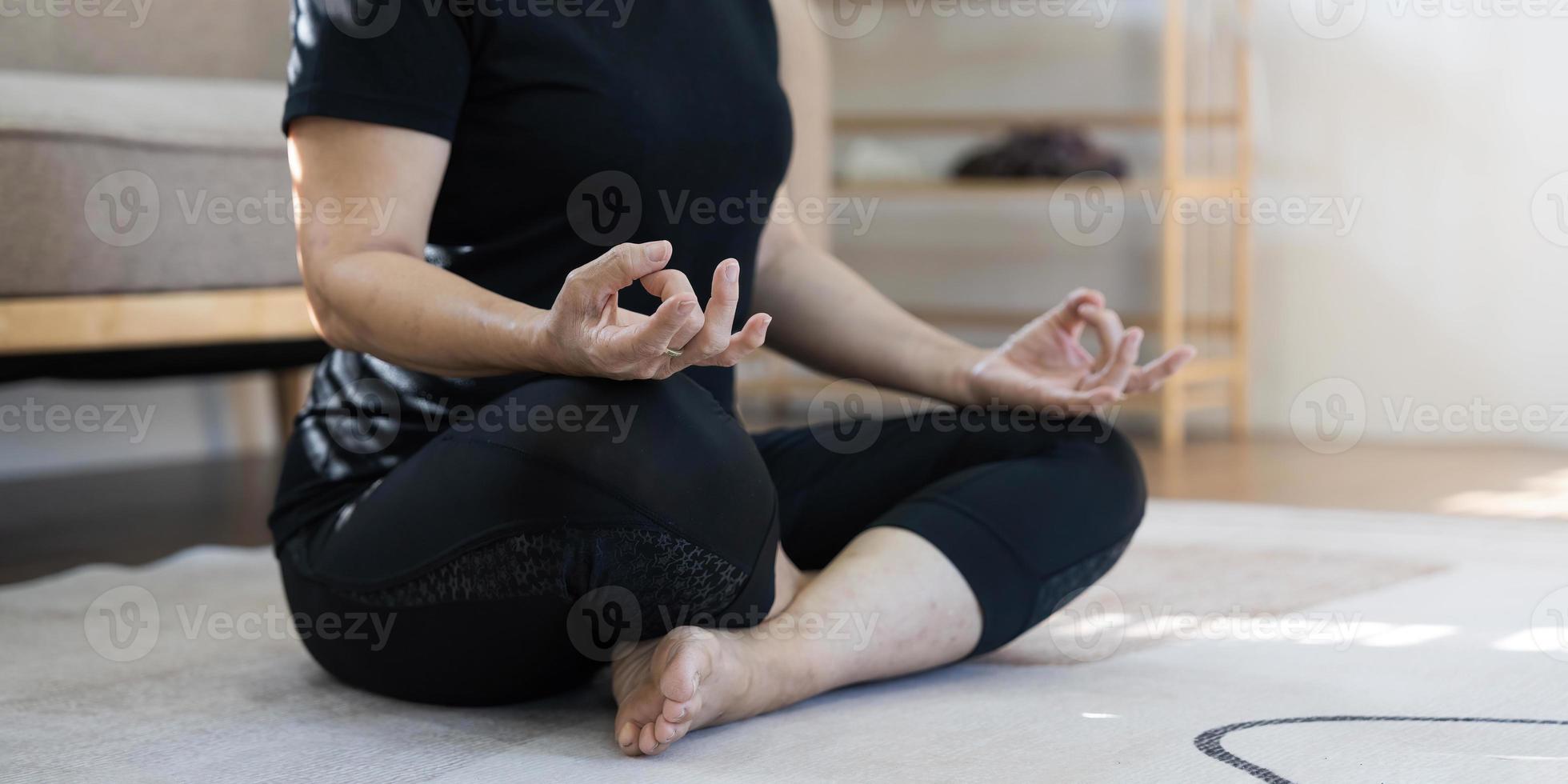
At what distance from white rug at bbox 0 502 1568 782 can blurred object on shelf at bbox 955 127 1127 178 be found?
4.94 feet

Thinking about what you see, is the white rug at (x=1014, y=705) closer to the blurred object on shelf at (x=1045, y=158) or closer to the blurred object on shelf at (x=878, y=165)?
the blurred object on shelf at (x=1045, y=158)

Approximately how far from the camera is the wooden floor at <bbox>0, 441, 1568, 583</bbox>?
1.78m

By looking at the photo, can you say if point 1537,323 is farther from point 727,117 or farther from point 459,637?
point 459,637

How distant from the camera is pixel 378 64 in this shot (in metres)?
0.86

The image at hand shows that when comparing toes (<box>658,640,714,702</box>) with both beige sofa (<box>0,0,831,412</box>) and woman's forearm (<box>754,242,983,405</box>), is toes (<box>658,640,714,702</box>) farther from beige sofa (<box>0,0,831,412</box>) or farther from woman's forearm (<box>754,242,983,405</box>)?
beige sofa (<box>0,0,831,412</box>)

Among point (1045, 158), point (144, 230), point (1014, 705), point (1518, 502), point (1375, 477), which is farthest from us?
point (1045, 158)

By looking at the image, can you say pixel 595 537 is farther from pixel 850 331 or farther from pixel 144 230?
pixel 144 230

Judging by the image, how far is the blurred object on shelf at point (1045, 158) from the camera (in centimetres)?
279

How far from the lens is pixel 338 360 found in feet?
3.29

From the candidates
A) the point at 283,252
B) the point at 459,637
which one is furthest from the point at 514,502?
the point at 283,252

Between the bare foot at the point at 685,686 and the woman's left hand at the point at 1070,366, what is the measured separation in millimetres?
320

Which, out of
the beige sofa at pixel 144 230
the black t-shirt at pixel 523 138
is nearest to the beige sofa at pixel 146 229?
the beige sofa at pixel 144 230

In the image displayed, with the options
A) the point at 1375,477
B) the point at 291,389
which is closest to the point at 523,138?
the point at 291,389

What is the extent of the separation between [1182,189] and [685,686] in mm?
2075
